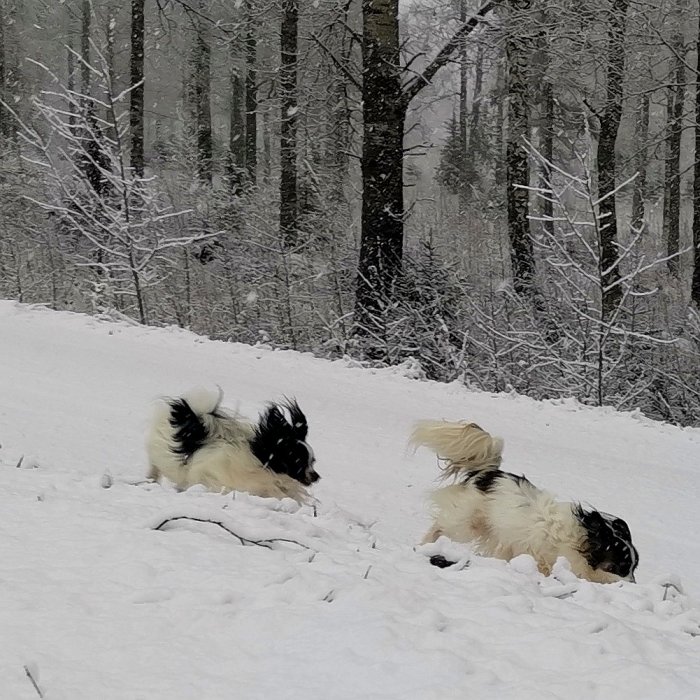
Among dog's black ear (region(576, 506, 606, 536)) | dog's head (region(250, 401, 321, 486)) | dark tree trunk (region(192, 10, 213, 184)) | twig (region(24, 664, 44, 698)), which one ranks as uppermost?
dark tree trunk (region(192, 10, 213, 184))

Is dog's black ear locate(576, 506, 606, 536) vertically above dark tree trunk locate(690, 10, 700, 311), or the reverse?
dark tree trunk locate(690, 10, 700, 311)

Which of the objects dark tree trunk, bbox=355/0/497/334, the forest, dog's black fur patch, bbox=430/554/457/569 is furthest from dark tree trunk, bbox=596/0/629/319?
dog's black fur patch, bbox=430/554/457/569

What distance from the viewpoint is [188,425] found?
202 inches

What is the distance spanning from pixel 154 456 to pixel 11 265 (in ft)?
40.2

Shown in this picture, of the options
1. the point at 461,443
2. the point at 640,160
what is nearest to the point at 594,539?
the point at 461,443

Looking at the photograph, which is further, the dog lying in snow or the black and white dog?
the black and white dog

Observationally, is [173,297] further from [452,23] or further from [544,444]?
[544,444]

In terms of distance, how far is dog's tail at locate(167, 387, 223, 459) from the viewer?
513cm

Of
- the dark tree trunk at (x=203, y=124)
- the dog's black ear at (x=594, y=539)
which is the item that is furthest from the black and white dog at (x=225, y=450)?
the dark tree trunk at (x=203, y=124)

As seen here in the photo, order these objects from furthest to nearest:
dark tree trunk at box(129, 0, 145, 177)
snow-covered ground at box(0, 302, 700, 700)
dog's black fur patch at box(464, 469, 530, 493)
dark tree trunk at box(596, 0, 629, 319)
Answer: dark tree trunk at box(129, 0, 145, 177) → dark tree trunk at box(596, 0, 629, 319) → dog's black fur patch at box(464, 469, 530, 493) → snow-covered ground at box(0, 302, 700, 700)

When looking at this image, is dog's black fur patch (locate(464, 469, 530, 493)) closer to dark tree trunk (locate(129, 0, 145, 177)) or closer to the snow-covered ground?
the snow-covered ground

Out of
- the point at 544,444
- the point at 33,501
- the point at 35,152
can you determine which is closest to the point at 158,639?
the point at 33,501

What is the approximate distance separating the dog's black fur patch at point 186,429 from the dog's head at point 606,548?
250cm

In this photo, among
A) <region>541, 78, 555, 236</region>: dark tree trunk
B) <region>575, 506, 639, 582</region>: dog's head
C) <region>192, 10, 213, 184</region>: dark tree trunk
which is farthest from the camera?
<region>192, 10, 213, 184</region>: dark tree trunk
